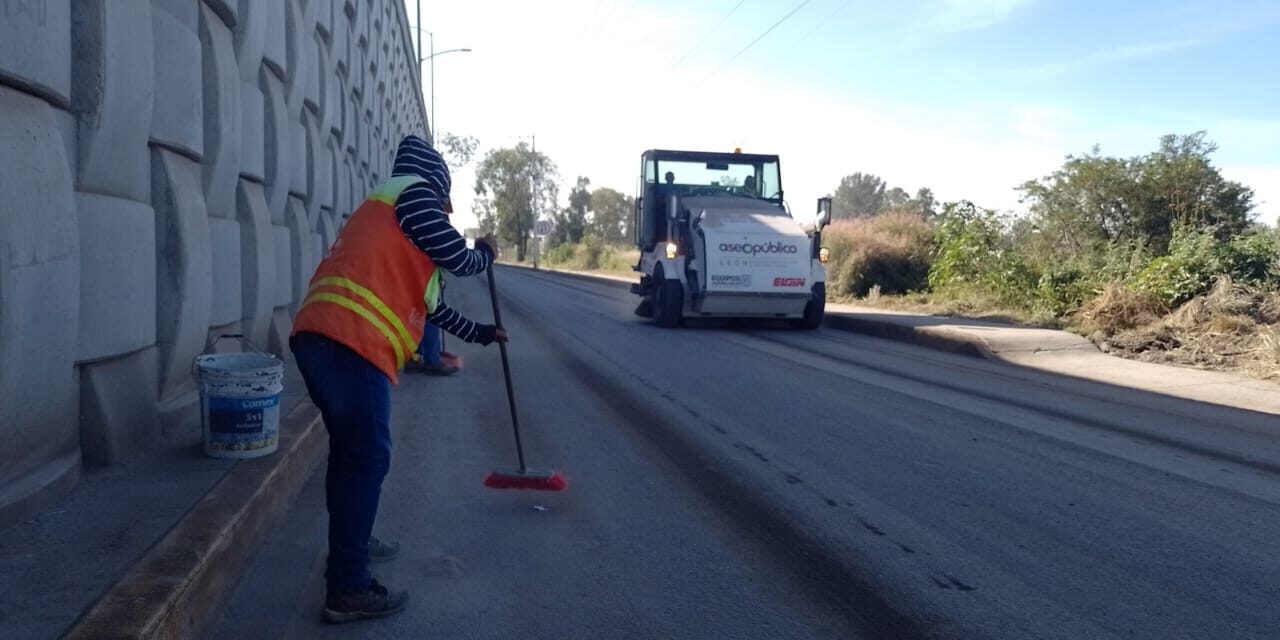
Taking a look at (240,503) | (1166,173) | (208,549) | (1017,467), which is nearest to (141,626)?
(208,549)

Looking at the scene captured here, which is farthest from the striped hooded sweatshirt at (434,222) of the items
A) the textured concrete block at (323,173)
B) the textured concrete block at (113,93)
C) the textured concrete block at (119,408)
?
the textured concrete block at (323,173)

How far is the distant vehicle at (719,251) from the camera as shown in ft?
53.4

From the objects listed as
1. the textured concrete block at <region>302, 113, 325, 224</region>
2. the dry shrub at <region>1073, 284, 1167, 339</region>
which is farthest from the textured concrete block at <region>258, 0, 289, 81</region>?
the dry shrub at <region>1073, 284, 1167, 339</region>

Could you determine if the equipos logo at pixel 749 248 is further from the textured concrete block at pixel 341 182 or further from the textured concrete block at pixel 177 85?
the textured concrete block at pixel 177 85

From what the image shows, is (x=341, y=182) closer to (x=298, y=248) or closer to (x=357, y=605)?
(x=298, y=248)

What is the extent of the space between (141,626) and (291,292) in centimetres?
748

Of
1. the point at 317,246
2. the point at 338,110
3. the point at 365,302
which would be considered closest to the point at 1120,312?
the point at 317,246

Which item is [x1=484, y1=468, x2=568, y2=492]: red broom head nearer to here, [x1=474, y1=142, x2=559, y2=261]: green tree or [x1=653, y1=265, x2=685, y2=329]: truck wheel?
[x1=653, y1=265, x2=685, y2=329]: truck wheel

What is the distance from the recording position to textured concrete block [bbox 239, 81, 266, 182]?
8172mm

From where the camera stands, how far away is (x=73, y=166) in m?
4.97

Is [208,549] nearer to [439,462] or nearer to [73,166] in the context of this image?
[73,166]

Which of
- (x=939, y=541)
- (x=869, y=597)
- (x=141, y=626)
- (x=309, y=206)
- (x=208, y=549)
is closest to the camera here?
(x=141, y=626)

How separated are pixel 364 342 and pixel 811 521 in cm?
257

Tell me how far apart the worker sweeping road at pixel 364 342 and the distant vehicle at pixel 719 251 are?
1219 cm
